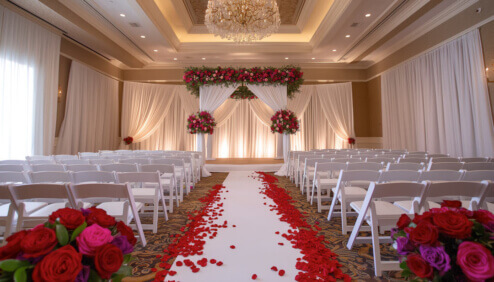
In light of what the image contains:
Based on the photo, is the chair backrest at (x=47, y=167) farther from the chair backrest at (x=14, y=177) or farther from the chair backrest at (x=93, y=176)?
the chair backrest at (x=93, y=176)

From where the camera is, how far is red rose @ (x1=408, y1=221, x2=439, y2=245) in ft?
2.89

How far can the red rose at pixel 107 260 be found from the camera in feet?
2.40

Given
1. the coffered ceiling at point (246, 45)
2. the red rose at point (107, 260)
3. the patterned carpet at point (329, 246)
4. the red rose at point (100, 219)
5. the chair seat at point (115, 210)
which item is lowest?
the patterned carpet at point (329, 246)

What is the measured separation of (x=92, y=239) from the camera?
0.76m

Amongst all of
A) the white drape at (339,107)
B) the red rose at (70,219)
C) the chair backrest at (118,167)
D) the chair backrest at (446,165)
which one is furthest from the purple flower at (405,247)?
the white drape at (339,107)

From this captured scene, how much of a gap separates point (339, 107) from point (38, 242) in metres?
11.4

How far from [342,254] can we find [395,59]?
9108 mm

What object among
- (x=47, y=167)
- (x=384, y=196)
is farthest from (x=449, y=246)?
(x=47, y=167)

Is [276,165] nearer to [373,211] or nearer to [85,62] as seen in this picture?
[373,211]

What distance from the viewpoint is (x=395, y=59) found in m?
8.95

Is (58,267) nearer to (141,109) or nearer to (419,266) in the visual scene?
(419,266)

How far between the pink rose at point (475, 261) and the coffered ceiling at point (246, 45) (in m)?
6.68

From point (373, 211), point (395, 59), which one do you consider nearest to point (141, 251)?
point (373, 211)

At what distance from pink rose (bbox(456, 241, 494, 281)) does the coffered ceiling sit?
668 cm
